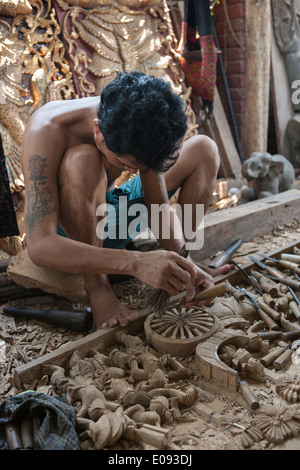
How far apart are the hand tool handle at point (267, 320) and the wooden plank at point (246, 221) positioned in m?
0.96

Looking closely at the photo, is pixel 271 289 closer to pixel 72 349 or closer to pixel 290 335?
pixel 290 335

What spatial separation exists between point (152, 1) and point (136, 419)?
174 inches

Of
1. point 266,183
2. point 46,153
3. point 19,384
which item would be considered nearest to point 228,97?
point 266,183

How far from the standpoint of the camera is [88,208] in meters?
2.16

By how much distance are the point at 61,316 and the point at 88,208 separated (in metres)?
0.65

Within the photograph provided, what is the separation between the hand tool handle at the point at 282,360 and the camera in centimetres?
185

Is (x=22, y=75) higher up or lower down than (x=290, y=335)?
higher up

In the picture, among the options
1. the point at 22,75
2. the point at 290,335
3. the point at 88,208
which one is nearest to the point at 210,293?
the point at 290,335

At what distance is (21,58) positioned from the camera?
12.1 feet

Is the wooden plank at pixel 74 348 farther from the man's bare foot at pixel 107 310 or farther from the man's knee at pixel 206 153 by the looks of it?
the man's knee at pixel 206 153

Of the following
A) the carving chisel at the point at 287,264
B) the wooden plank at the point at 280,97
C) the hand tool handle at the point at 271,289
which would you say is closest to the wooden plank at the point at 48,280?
the hand tool handle at the point at 271,289

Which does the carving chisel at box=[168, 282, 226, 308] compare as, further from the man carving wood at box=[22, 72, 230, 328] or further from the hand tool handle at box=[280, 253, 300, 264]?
the hand tool handle at box=[280, 253, 300, 264]

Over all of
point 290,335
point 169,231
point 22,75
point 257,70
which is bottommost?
point 290,335

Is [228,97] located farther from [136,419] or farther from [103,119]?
[136,419]
